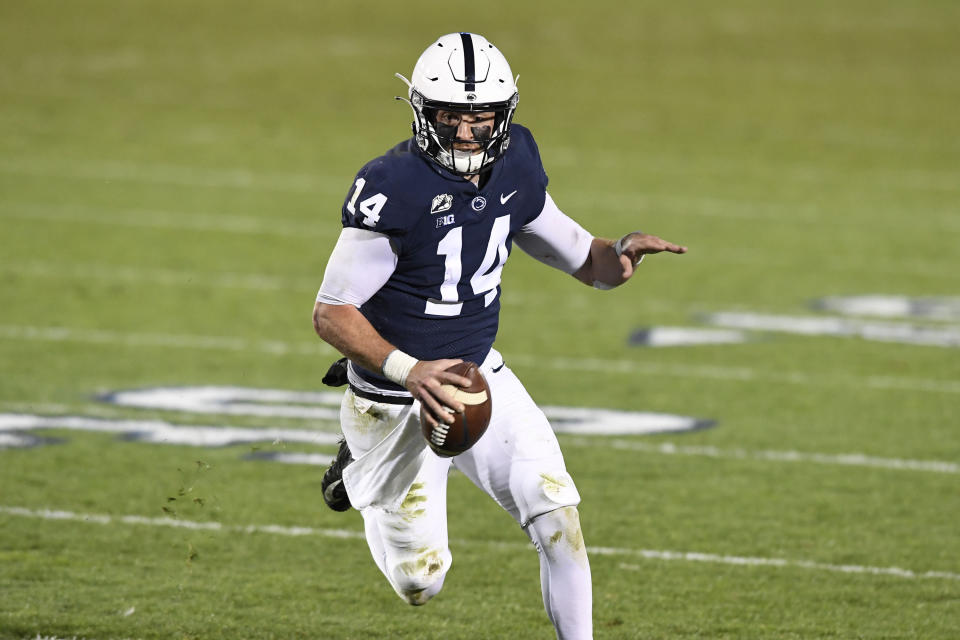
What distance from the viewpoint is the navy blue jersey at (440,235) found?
13.3 ft

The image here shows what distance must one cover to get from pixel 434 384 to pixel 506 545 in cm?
206

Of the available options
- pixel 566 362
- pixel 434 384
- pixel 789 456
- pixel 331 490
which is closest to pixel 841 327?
pixel 566 362

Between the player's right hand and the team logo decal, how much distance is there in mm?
493

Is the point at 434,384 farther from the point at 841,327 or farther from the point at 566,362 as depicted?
the point at 841,327

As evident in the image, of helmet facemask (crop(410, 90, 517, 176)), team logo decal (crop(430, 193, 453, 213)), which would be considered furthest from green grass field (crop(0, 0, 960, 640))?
helmet facemask (crop(410, 90, 517, 176))

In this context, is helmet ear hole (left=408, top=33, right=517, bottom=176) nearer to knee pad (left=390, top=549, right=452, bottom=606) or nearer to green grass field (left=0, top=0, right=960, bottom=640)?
knee pad (left=390, top=549, right=452, bottom=606)

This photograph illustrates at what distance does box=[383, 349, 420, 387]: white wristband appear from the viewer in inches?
152

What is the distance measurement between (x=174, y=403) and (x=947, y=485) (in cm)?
365

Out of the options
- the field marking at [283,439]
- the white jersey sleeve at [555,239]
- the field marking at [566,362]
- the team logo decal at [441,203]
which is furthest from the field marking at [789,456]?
the team logo decal at [441,203]

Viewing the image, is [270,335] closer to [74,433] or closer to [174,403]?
[174,403]

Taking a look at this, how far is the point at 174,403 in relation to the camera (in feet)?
24.5

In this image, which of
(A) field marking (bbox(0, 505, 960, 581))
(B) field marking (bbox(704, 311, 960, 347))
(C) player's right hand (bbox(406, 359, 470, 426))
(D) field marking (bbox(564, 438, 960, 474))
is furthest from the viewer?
(B) field marking (bbox(704, 311, 960, 347))

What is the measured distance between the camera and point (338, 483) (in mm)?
4555

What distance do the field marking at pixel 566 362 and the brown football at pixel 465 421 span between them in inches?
171
